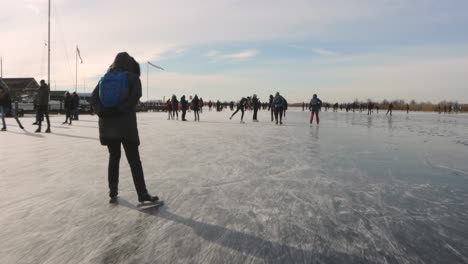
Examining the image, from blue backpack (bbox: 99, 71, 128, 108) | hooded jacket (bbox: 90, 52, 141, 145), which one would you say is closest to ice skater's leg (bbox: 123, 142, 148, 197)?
hooded jacket (bbox: 90, 52, 141, 145)

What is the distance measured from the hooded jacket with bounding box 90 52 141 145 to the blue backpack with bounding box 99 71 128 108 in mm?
40

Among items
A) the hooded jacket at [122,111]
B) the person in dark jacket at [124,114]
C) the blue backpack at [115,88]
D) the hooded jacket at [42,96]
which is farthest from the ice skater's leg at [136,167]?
the hooded jacket at [42,96]

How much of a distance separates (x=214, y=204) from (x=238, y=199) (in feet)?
1.06

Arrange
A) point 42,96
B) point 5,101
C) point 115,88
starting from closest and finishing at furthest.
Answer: point 115,88, point 42,96, point 5,101

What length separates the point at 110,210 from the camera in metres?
3.59

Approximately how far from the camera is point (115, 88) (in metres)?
3.47

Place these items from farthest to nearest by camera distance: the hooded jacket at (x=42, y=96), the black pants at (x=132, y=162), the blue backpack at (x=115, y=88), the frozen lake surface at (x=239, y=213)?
1. the hooded jacket at (x=42, y=96)
2. the black pants at (x=132, y=162)
3. the blue backpack at (x=115, y=88)
4. the frozen lake surface at (x=239, y=213)

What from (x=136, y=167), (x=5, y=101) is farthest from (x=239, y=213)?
(x=5, y=101)

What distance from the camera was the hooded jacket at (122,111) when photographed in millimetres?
3523

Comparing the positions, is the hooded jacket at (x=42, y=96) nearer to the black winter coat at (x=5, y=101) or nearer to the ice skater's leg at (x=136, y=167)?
the black winter coat at (x=5, y=101)

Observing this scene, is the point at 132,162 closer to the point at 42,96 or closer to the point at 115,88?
the point at 115,88

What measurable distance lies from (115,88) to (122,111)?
23cm

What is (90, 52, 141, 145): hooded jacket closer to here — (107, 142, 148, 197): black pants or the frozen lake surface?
(107, 142, 148, 197): black pants

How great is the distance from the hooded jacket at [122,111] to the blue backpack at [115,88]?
40mm
